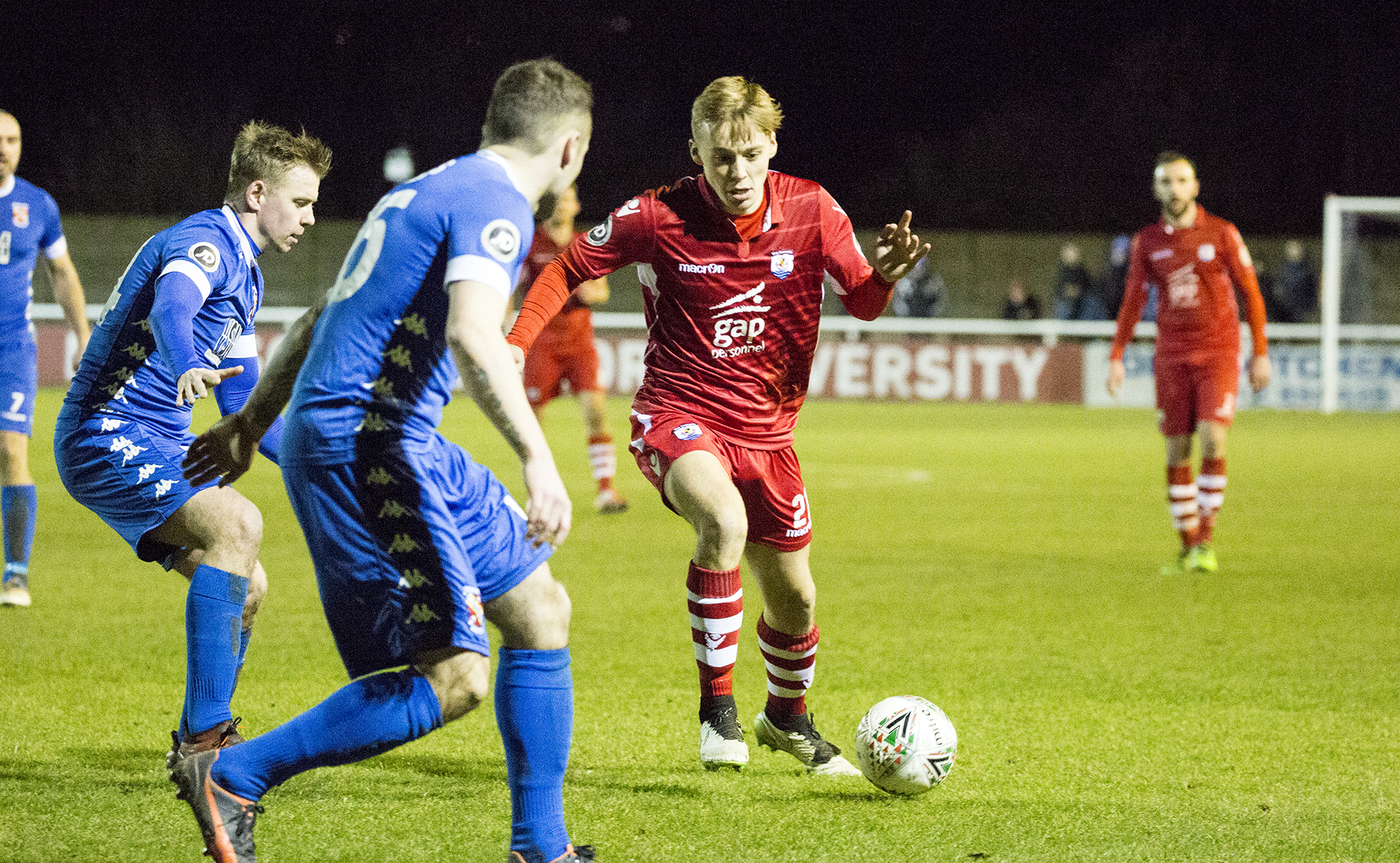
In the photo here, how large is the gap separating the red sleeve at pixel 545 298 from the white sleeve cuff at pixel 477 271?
150cm

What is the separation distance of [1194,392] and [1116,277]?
50.3 ft

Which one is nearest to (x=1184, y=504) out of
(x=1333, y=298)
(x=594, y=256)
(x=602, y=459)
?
(x=602, y=459)

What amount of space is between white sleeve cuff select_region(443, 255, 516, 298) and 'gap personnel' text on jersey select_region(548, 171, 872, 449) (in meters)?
1.79

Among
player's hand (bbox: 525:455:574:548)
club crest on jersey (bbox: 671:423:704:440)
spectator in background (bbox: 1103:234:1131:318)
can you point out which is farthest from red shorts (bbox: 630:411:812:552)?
spectator in background (bbox: 1103:234:1131:318)

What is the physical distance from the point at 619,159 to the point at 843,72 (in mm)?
6251

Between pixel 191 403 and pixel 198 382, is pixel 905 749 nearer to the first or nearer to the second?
pixel 198 382

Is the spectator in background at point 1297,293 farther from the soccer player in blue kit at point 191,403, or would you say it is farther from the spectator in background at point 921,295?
the soccer player in blue kit at point 191,403

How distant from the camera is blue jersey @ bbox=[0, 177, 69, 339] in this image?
738 centimetres

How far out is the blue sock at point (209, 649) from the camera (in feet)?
13.5

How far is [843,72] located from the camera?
127 feet

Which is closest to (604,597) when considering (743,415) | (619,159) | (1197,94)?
(743,415)

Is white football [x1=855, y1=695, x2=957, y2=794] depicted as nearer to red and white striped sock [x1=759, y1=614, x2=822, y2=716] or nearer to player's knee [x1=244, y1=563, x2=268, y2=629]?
red and white striped sock [x1=759, y1=614, x2=822, y2=716]

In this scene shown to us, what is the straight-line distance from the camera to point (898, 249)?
459 cm

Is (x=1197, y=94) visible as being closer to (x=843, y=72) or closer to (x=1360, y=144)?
(x=1360, y=144)
